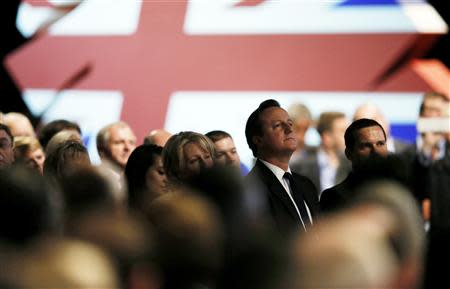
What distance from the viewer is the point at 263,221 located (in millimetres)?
1678

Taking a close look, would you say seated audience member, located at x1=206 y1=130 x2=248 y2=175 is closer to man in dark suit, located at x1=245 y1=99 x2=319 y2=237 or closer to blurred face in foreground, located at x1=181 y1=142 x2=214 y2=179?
man in dark suit, located at x1=245 y1=99 x2=319 y2=237

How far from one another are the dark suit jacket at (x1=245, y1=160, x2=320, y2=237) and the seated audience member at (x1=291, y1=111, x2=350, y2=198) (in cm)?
193

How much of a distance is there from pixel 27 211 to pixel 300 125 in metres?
5.46

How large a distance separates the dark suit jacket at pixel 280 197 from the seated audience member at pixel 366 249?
8.45 ft

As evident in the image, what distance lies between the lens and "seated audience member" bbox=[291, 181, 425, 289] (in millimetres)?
1346

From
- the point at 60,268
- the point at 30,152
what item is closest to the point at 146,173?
the point at 30,152

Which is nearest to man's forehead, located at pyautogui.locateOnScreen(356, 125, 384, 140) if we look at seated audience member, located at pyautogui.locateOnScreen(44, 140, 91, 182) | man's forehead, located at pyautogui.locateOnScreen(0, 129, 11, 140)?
seated audience member, located at pyautogui.locateOnScreen(44, 140, 91, 182)

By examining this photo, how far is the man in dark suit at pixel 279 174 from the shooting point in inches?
170

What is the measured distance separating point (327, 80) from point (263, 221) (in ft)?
20.3

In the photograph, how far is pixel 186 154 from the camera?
14.4 ft

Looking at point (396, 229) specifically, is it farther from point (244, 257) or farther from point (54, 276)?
point (54, 276)

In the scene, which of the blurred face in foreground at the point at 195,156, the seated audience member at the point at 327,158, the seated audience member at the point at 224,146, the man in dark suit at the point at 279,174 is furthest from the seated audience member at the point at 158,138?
the blurred face in foreground at the point at 195,156

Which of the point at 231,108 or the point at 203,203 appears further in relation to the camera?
the point at 231,108

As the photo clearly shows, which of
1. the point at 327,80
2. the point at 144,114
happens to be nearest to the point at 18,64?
the point at 144,114
